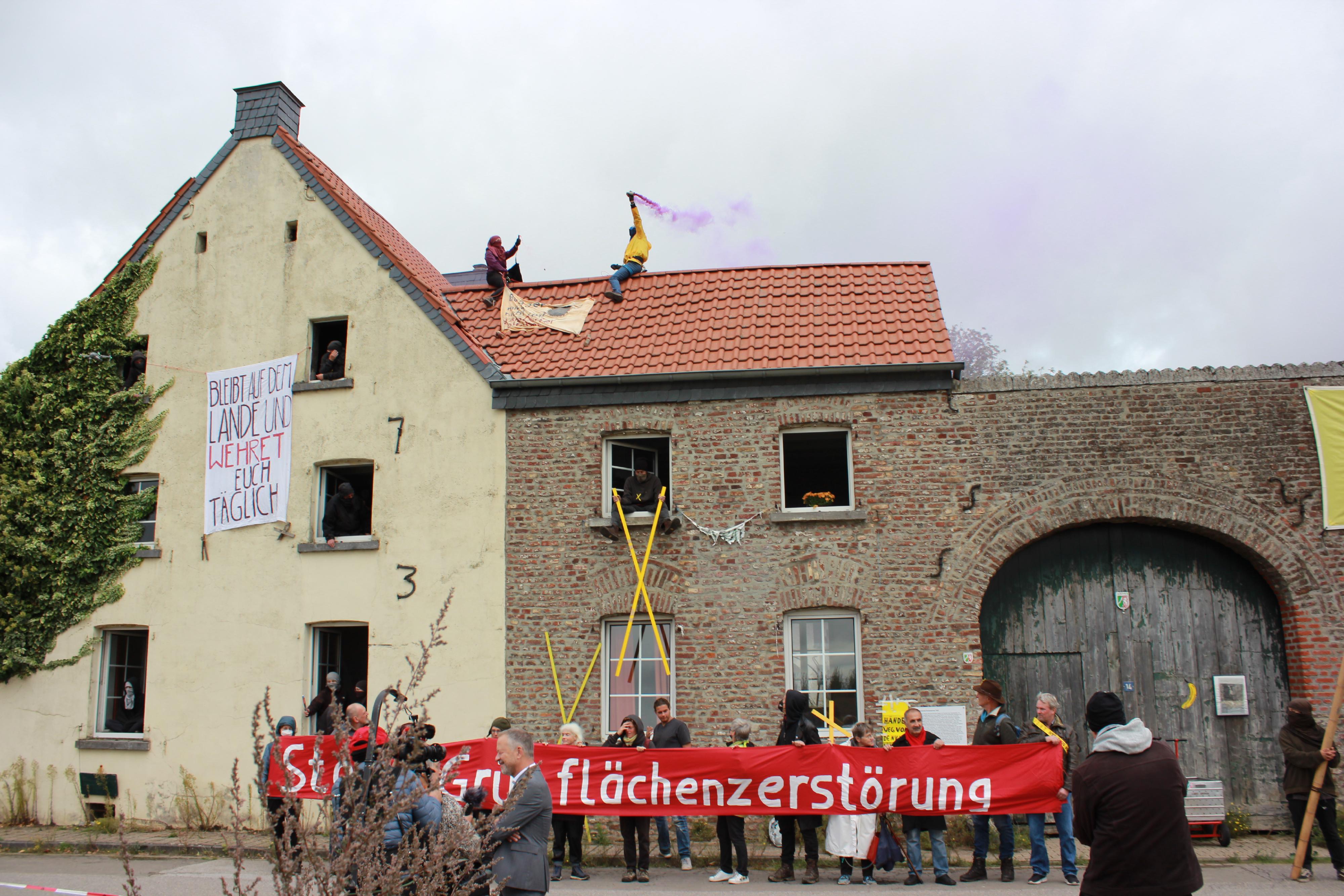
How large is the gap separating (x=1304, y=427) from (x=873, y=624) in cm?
577

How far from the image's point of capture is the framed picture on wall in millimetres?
11891

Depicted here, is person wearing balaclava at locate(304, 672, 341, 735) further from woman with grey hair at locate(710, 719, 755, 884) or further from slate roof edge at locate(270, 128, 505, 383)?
woman with grey hair at locate(710, 719, 755, 884)

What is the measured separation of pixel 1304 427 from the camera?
12.0 metres

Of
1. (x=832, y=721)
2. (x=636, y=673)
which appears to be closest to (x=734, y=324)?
(x=636, y=673)

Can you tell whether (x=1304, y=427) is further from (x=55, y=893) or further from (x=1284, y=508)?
(x=55, y=893)

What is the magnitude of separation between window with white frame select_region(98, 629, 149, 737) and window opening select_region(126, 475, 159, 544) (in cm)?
140

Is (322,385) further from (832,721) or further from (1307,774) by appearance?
(1307,774)

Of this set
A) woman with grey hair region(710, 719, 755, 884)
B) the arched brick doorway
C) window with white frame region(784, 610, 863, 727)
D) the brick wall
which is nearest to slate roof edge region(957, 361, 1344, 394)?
the brick wall

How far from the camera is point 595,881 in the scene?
999 cm

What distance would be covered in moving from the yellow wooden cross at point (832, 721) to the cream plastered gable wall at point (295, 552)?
4.16 m

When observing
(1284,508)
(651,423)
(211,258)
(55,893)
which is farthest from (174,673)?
(1284,508)

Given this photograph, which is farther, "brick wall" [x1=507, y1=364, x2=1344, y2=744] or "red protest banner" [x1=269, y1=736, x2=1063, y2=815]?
"brick wall" [x1=507, y1=364, x2=1344, y2=744]

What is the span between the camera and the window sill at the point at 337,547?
13656mm

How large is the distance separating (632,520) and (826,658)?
121 inches
